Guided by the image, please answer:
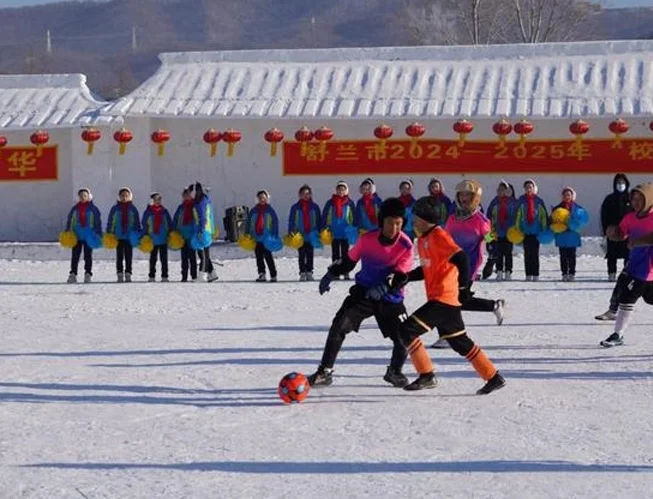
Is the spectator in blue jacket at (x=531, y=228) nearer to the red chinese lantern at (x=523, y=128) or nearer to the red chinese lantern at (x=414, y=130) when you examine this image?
the red chinese lantern at (x=523, y=128)

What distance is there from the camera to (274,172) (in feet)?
77.5

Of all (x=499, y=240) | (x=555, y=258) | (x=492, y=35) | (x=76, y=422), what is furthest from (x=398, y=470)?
(x=492, y=35)

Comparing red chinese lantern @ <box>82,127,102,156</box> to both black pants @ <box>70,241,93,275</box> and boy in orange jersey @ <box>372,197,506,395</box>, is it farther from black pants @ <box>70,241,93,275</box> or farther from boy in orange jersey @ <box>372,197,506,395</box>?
boy in orange jersey @ <box>372,197,506,395</box>

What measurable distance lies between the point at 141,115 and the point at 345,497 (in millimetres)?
17878

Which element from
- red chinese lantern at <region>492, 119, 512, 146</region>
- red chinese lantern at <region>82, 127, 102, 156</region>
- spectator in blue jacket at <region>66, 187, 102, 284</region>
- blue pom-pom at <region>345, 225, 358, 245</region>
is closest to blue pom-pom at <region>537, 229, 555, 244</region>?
blue pom-pom at <region>345, 225, 358, 245</region>

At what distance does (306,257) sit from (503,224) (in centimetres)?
275

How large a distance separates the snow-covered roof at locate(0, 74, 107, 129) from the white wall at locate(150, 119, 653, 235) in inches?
55.5

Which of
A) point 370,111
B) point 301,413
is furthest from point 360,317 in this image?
point 370,111

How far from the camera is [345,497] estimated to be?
A: 6.16m

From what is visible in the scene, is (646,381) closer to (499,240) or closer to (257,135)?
(499,240)

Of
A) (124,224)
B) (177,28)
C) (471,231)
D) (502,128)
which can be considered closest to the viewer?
(471,231)

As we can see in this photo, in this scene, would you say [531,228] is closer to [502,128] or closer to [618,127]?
[502,128]

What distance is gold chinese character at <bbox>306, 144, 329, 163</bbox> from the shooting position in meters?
23.2

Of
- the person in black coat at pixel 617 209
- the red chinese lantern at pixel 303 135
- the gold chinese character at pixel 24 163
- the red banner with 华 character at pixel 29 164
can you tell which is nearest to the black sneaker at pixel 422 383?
the person in black coat at pixel 617 209
